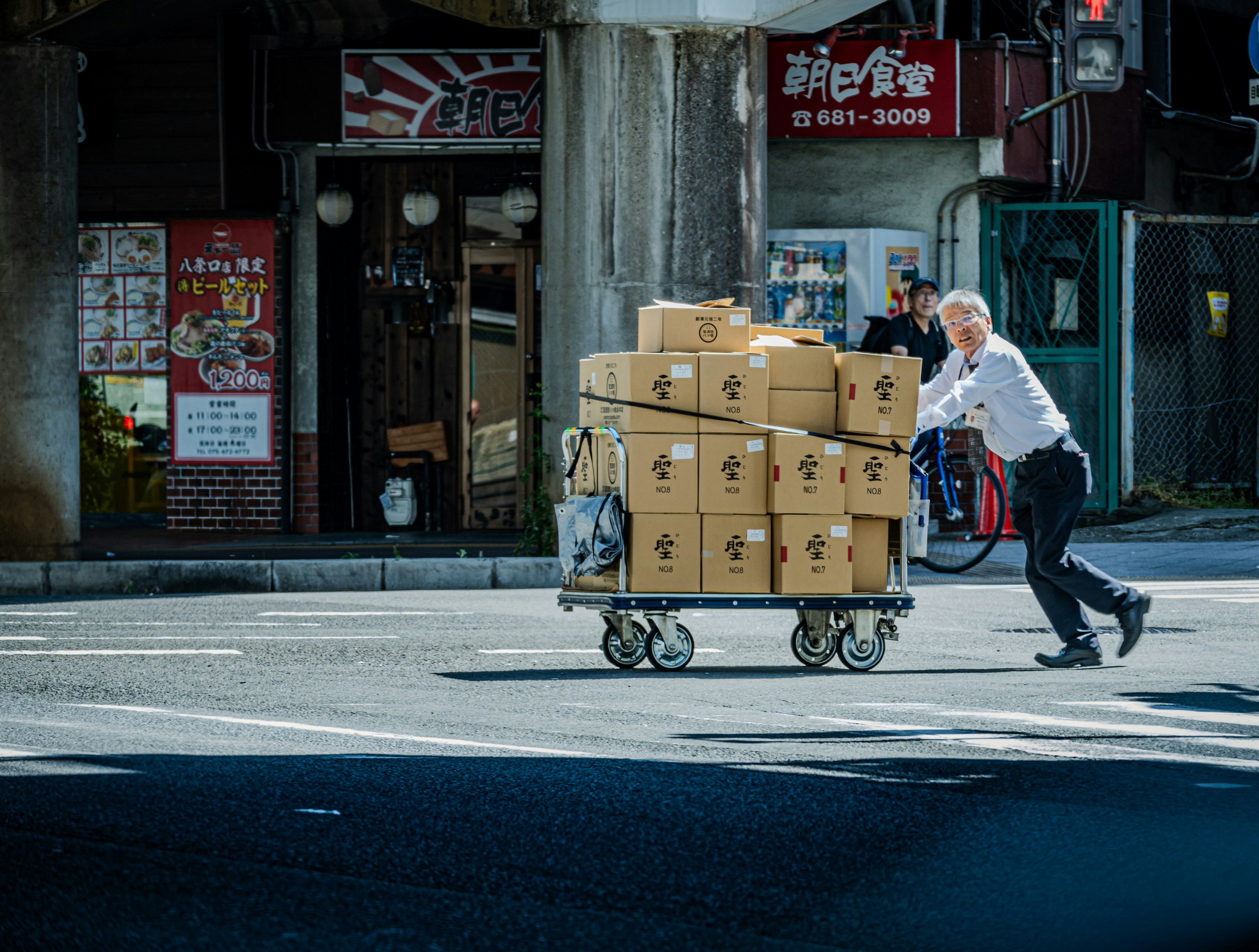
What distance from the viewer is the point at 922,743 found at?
238 inches

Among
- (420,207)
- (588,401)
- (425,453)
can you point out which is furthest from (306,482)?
(588,401)

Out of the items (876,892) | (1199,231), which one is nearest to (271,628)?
(876,892)

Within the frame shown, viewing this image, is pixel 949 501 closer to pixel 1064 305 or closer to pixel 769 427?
pixel 769 427

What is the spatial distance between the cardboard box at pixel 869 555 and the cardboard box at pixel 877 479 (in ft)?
0.30

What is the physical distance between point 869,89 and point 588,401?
801 centimetres

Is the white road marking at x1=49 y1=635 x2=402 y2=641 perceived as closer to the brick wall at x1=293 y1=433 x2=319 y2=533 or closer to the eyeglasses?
the eyeglasses

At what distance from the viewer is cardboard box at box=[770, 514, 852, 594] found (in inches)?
321

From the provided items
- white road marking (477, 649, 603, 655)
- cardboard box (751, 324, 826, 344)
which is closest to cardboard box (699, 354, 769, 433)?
cardboard box (751, 324, 826, 344)

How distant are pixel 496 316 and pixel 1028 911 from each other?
13.5 meters

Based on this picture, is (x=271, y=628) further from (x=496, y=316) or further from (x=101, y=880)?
(x=496, y=316)

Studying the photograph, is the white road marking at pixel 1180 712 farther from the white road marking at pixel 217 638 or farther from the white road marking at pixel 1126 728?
the white road marking at pixel 217 638

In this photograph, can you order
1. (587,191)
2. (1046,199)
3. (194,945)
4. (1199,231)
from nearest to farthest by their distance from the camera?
(194,945) < (587,191) < (1046,199) < (1199,231)

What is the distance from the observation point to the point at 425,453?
56.3 ft

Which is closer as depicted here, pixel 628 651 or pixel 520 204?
pixel 628 651
